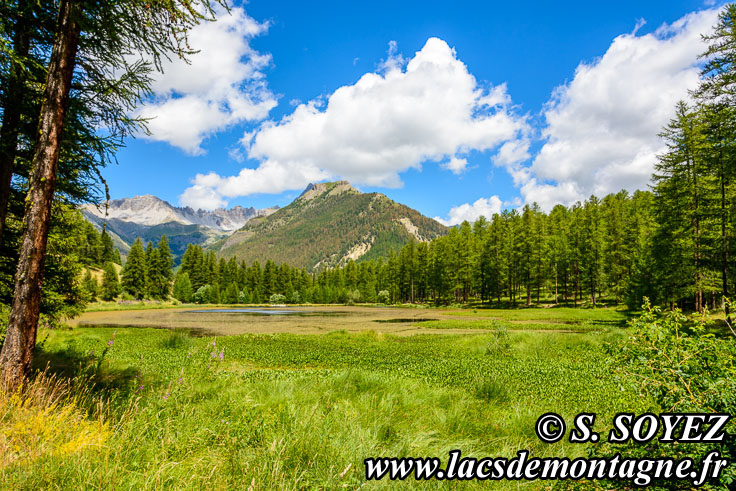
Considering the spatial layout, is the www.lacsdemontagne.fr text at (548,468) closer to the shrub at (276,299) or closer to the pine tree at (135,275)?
the pine tree at (135,275)

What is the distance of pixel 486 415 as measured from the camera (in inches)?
253

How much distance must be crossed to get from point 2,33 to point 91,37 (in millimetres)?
1335

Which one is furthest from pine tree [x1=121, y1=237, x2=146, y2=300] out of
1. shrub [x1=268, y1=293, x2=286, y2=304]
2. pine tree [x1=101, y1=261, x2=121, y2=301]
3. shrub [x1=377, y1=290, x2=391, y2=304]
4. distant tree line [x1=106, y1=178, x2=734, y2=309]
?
shrub [x1=377, y1=290, x2=391, y2=304]

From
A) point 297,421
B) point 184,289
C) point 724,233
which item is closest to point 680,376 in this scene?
point 297,421

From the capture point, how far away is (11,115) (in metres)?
6.86

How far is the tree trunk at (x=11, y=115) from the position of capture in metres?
6.28

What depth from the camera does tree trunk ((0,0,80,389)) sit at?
474cm

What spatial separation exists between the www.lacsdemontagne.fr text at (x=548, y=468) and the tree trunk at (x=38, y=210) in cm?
544

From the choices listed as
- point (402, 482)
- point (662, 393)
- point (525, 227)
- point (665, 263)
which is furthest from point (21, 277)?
point (525, 227)

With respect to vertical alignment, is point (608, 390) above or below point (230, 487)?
below

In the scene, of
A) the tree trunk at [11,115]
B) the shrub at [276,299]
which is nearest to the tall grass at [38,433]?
the tree trunk at [11,115]

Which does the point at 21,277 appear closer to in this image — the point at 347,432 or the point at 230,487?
the point at 230,487

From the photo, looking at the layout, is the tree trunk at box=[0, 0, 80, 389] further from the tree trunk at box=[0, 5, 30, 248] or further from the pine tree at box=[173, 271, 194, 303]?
the pine tree at box=[173, 271, 194, 303]

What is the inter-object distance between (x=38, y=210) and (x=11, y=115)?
3996 mm
